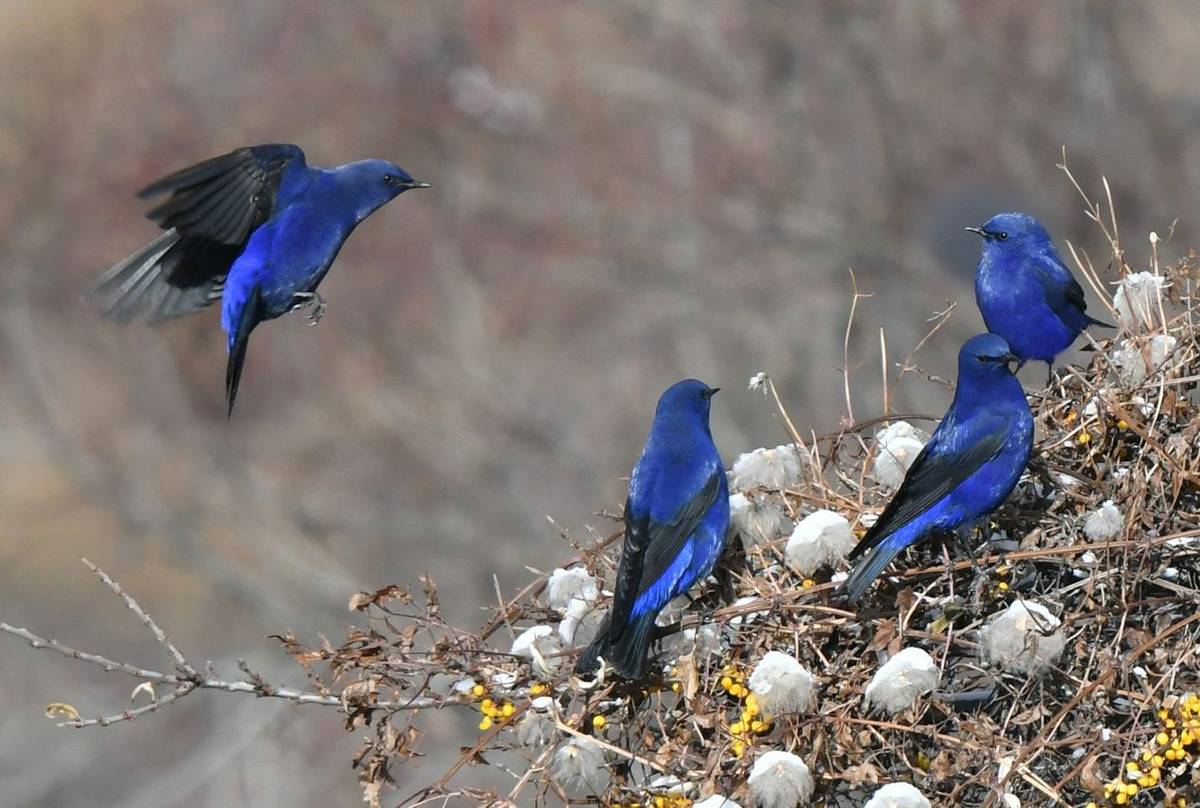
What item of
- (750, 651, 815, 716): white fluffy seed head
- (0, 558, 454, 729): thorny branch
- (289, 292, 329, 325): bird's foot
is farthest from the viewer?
(289, 292, 329, 325): bird's foot

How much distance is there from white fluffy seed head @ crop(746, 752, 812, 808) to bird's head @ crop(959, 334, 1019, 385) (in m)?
0.94

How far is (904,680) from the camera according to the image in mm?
2592

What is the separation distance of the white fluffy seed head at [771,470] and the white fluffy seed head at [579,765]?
1.95ft

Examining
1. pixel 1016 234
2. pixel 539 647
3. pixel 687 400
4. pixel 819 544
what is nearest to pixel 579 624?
pixel 539 647

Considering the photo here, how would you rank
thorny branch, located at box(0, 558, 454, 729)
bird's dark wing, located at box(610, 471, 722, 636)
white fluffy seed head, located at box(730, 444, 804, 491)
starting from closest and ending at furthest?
thorny branch, located at box(0, 558, 454, 729) < bird's dark wing, located at box(610, 471, 722, 636) < white fluffy seed head, located at box(730, 444, 804, 491)

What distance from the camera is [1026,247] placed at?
418 cm

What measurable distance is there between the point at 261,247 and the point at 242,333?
0.63 feet

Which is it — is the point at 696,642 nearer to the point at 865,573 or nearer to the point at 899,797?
the point at 865,573

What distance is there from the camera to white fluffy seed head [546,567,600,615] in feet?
10.00

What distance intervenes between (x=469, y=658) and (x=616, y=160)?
25.1 feet

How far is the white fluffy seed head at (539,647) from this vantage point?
2.81 metres

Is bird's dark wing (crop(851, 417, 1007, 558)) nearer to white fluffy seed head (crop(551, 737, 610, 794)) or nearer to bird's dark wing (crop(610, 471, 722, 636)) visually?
bird's dark wing (crop(610, 471, 722, 636))

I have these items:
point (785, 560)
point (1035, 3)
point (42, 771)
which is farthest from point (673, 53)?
point (785, 560)

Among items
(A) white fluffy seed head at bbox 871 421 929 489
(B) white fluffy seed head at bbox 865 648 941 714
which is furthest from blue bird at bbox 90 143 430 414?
(B) white fluffy seed head at bbox 865 648 941 714
